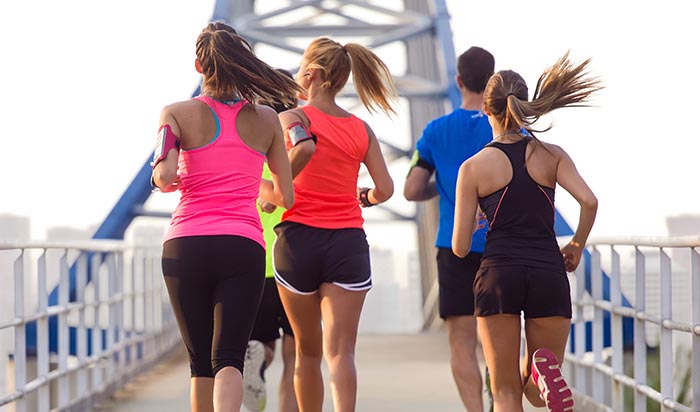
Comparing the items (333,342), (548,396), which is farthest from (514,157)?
(333,342)

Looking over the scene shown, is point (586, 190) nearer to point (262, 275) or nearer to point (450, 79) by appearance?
point (262, 275)

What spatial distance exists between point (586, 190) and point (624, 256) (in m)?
1.76

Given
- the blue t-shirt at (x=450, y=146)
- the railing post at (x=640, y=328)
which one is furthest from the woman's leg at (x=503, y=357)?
the railing post at (x=640, y=328)

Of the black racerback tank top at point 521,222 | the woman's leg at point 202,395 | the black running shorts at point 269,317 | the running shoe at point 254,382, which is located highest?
the black racerback tank top at point 521,222

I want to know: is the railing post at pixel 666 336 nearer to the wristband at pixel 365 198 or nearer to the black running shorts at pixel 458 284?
the black running shorts at pixel 458 284

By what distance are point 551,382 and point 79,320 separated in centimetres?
343

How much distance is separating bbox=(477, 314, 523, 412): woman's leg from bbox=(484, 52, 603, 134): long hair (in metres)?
0.57

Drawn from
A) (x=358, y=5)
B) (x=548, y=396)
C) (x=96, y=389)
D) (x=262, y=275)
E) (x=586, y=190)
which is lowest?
(x=96, y=389)

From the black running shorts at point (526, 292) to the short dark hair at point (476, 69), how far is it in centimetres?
128

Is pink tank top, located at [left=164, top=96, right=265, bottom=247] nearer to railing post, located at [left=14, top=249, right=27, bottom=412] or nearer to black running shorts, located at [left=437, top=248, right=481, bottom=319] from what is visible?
black running shorts, located at [left=437, top=248, right=481, bottom=319]

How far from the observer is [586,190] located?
3629 millimetres

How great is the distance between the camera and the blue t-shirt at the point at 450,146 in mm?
4641

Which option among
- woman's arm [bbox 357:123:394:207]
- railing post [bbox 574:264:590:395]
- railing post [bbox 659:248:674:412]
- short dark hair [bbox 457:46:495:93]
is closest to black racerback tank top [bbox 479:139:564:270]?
woman's arm [bbox 357:123:394:207]

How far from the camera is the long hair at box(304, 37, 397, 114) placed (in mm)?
4238
